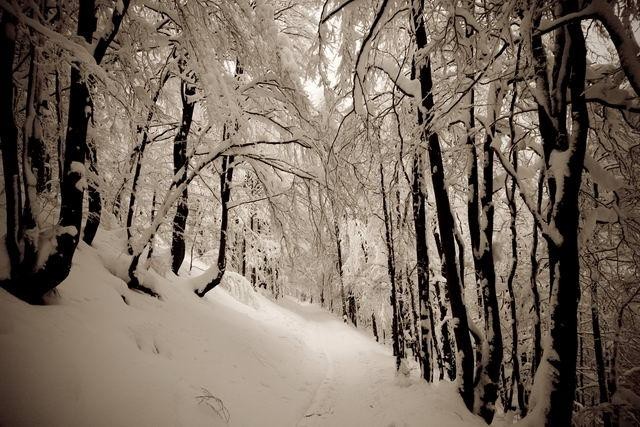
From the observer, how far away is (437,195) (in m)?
4.31

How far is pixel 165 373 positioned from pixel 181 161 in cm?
544

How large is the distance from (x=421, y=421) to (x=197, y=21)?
605cm

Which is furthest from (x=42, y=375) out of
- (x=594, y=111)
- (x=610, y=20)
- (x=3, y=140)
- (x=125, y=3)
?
(x=594, y=111)

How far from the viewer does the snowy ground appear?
2.48 metres

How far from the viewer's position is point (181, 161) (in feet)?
25.5

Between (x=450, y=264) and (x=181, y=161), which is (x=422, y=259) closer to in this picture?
(x=450, y=264)

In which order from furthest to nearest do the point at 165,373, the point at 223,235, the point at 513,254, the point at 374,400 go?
the point at 223,235
the point at 374,400
the point at 513,254
the point at 165,373

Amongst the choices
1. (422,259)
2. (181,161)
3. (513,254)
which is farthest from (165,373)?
(181,161)

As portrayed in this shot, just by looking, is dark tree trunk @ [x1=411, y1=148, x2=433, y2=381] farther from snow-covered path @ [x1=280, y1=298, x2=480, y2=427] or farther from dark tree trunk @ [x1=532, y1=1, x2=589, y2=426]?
dark tree trunk @ [x1=532, y1=1, x2=589, y2=426]

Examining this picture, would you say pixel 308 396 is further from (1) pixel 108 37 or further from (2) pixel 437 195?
(1) pixel 108 37

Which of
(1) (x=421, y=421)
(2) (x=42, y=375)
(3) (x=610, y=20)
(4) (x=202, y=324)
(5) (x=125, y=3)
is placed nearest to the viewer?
(3) (x=610, y=20)

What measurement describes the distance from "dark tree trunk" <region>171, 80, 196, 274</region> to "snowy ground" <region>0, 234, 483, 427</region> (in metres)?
1.26

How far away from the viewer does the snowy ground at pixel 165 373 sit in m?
2.48

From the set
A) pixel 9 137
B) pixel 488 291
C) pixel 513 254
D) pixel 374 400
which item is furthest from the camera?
pixel 374 400
